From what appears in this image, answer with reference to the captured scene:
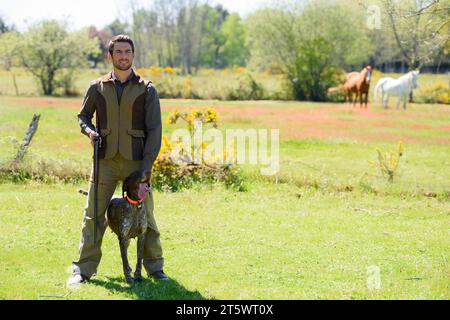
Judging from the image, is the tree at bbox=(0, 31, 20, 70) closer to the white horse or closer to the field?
the white horse

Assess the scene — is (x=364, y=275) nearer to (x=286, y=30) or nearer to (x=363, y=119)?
(x=363, y=119)

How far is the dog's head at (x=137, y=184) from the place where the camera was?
19.7 ft

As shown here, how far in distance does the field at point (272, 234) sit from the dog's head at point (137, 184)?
935 mm

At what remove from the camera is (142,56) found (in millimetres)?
70938

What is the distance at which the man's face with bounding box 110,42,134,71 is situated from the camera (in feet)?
19.8

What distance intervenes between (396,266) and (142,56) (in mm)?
65910

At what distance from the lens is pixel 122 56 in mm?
6055

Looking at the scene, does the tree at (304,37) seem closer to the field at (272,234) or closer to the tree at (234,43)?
the field at (272,234)

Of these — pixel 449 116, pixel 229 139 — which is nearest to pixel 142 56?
pixel 449 116

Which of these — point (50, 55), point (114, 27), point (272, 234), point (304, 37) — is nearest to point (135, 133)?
point (272, 234)

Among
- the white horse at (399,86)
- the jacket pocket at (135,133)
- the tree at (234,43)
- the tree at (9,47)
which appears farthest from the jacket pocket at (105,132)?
the tree at (234,43)

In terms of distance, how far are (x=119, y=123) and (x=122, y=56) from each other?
657 mm

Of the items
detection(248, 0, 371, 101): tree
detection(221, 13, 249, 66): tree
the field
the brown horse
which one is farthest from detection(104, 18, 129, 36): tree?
the field

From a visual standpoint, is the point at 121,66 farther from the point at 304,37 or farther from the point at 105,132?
the point at 304,37
